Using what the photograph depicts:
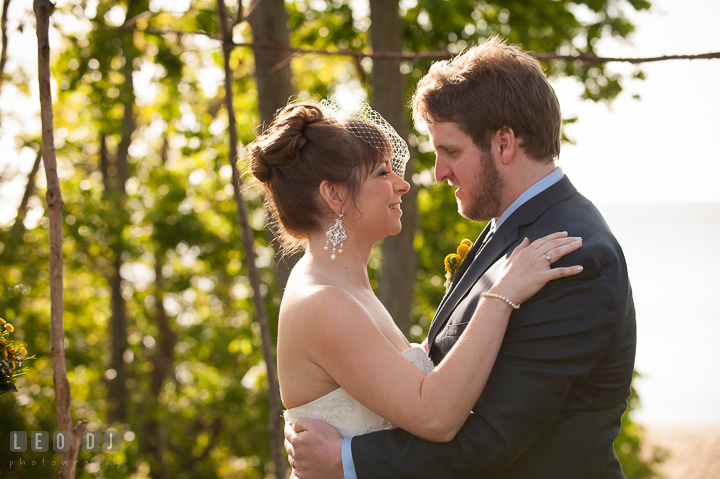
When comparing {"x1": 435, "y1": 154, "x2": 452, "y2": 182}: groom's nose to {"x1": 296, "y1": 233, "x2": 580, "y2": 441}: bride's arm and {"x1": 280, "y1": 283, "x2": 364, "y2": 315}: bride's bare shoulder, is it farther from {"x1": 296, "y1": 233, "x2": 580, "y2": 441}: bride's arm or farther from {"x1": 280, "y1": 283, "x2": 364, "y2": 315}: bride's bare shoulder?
{"x1": 280, "y1": 283, "x2": 364, "y2": 315}: bride's bare shoulder

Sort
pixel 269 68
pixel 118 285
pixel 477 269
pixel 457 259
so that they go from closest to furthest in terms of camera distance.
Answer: pixel 477 269, pixel 457 259, pixel 269 68, pixel 118 285

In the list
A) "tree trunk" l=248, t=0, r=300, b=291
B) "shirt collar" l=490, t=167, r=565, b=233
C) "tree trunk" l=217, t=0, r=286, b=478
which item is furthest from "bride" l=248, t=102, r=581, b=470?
"tree trunk" l=248, t=0, r=300, b=291

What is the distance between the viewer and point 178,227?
9.66 metres

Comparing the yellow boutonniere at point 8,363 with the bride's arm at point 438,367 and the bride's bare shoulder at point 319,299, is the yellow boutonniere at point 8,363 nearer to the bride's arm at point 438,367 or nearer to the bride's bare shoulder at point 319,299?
the bride's bare shoulder at point 319,299

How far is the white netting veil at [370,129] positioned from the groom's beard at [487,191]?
415 millimetres

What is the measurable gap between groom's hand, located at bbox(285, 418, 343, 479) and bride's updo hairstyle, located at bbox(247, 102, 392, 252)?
801 mm

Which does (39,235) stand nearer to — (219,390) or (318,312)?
(219,390)

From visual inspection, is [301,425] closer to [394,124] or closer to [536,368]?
[536,368]

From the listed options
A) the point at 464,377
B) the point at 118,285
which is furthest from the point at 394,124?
the point at 118,285

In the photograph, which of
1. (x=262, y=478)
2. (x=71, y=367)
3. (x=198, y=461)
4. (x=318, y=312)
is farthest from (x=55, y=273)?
(x=198, y=461)

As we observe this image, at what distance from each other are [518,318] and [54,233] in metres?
1.96

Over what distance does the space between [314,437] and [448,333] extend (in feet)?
2.12

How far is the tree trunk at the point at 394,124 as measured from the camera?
6.59 m

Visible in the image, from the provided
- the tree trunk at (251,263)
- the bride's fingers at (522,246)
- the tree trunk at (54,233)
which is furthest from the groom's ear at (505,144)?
the tree trunk at (54,233)
